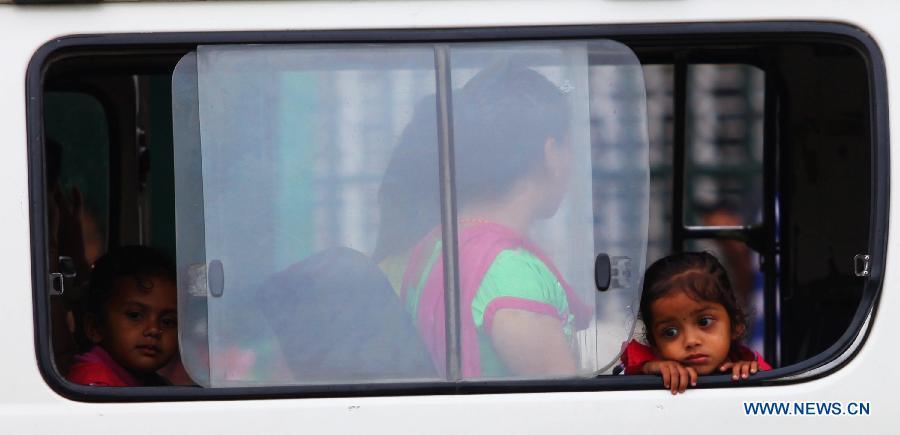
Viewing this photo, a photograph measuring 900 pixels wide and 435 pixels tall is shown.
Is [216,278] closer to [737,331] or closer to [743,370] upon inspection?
[743,370]

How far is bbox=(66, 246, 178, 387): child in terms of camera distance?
3018 mm

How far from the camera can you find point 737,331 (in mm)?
3109

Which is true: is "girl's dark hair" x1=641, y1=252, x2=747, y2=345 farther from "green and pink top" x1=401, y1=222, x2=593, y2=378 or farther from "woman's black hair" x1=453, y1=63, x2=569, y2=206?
"woman's black hair" x1=453, y1=63, x2=569, y2=206

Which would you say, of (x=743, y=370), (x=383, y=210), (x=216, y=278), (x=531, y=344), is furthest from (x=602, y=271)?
(x=216, y=278)

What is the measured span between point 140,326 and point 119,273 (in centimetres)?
15

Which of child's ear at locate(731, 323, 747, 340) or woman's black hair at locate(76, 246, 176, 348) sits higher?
woman's black hair at locate(76, 246, 176, 348)

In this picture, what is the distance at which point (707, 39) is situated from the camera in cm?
256

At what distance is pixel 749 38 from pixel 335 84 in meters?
0.88

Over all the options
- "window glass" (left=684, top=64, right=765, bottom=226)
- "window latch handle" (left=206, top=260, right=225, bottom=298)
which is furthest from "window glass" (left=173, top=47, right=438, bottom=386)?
"window glass" (left=684, top=64, right=765, bottom=226)

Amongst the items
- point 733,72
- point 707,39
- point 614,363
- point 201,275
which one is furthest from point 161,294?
point 733,72

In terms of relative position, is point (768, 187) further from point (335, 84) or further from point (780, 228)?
point (335, 84)

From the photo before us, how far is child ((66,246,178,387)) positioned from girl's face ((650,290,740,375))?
1225 mm

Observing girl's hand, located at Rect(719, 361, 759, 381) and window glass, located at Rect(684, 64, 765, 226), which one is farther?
window glass, located at Rect(684, 64, 765, 226)

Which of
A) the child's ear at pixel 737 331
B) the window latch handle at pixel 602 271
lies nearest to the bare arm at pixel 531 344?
the window latch handle at pixel 602 271
